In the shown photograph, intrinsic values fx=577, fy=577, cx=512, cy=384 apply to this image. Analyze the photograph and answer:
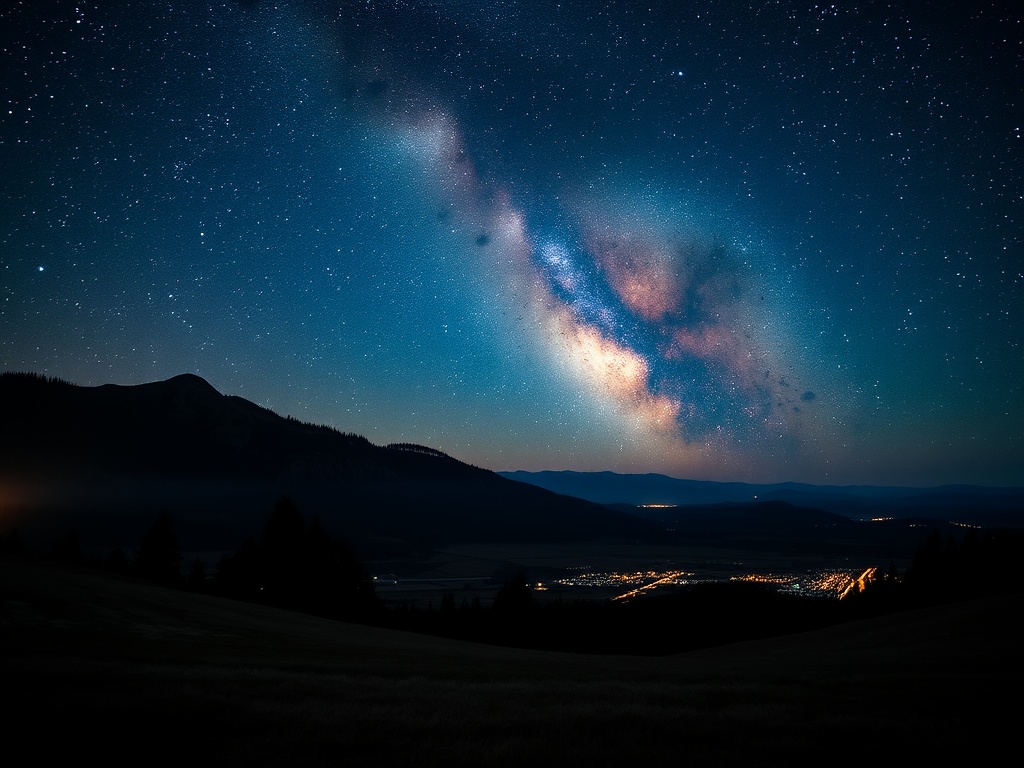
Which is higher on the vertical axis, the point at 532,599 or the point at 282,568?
the point at 282,568

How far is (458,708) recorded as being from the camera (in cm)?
1344

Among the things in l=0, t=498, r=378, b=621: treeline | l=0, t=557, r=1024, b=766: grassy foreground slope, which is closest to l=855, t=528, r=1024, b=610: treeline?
l=0, t=557, r=1024, b=766: grassy foreground slope

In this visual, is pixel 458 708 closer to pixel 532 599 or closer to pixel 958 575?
pixel 532 599

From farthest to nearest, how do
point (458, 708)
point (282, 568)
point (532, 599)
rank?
point (532, 599) < point (282, 568) < point (458, 708)

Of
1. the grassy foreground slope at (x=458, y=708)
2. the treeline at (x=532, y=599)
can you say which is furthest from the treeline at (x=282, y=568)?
the grassy foreground slope at (x=458, y=708)

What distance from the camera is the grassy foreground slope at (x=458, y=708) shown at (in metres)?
10.1

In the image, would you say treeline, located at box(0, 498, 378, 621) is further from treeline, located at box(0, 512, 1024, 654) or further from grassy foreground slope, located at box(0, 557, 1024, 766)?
grassy foreground slope, located at box(0, 557, 1024, 766)

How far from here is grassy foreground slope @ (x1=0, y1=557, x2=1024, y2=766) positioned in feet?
33.1

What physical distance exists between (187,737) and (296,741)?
1.91 m

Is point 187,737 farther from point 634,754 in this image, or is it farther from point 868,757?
point 868,757

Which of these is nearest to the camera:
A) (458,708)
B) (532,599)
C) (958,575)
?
(458,708)

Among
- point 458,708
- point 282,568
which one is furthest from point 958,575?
point 458,708

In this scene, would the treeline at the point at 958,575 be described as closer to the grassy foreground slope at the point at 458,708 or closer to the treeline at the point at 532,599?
the treeline at the point at 532,599

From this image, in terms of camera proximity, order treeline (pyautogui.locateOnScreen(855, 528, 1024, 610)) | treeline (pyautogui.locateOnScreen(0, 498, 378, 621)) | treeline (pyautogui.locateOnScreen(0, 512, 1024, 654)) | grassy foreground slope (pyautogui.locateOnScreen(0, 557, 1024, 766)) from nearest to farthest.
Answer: grassy foreground slope (pyautogui.locateOnScreen(0, 557, 1024, 766)) < treeline (pyautogui.locateOnScreen(0, 498, 378, 621)) < treeline (pyautogui.locateOnScreen(0, 512, 1024, 654)) < treeline (pyautogui.locateOnScreen(855, 528, 1024, 610))
